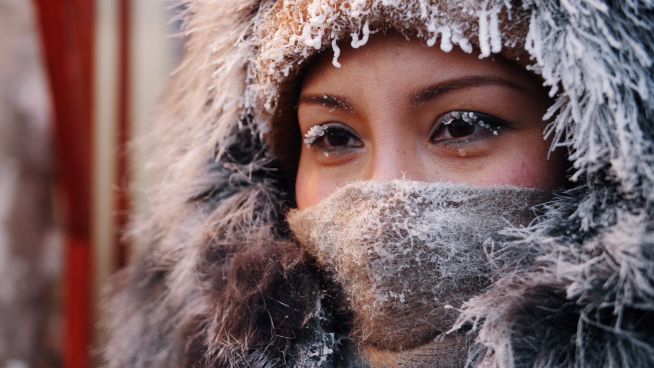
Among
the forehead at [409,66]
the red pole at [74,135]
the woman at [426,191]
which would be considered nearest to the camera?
the woman at [426,191]

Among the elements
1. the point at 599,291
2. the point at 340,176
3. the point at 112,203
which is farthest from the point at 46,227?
the point at 599,291

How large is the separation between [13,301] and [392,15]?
1.82m

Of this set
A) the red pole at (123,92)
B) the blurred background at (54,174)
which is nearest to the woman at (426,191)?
the blurred background at (54,174)

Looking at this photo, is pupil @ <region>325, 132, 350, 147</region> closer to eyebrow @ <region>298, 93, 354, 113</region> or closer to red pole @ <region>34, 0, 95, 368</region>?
eyebrow @ <region>298, 93, 354, 113</region>

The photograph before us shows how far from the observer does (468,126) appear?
34.4 inches

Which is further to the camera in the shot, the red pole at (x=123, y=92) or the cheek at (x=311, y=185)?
the red pole at (x=123, y=92)

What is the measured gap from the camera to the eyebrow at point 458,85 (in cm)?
85

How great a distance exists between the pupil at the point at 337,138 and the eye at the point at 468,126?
0.49 ft

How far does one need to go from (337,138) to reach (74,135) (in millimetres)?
1421

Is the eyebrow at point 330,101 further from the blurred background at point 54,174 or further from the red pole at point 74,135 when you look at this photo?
the red pole at point 74,135

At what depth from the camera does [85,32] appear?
85.8 inches

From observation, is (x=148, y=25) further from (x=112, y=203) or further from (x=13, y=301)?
(x=13, y=301)

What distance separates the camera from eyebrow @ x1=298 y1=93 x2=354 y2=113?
0.93 m

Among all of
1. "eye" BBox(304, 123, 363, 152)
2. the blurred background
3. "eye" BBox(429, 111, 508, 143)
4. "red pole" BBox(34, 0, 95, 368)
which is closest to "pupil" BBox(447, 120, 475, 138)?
"eye" BBox(429, 111, 508, 143)
